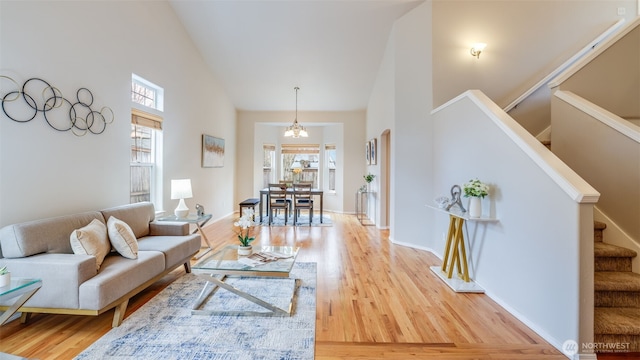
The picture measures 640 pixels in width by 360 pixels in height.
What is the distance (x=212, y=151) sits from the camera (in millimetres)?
6023

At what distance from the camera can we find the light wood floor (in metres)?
1.87

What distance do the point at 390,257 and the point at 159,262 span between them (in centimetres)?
294

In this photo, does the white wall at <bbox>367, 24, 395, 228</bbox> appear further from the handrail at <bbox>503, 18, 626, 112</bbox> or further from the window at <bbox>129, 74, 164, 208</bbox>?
the window at <bbox>129, 74, 164, 208</bbox>

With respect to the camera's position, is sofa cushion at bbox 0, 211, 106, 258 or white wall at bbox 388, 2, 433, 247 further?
white wall at bbox 388, 2, 433, 247

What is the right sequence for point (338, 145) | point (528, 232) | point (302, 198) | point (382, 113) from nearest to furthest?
1. point (528, 232)
2. point (382, 113)
3. point (302, 198)
4. point (338, 145)

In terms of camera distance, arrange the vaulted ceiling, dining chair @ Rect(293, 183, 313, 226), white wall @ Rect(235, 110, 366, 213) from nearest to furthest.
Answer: the vaulted ceiling, dining chair @ Rect(293, 183, 313, 226), white wall @ Rect(235, 110, 366, 213)

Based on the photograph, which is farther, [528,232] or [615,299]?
[528,232]

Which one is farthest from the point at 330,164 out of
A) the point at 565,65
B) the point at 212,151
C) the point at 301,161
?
the point at 565,65

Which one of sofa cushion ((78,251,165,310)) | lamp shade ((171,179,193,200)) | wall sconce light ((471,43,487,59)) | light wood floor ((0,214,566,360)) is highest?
wall sconce light ((471,43,487,59))

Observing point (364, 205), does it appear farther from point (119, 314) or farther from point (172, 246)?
point (119, 314)

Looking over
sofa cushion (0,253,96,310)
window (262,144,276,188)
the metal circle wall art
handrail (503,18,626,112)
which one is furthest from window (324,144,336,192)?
sofa cushion (0,253,96,310)

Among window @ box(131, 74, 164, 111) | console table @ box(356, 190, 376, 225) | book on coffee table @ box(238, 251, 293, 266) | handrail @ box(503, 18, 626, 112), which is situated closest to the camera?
book on coffee table @ box(238, 251, 293, 266)

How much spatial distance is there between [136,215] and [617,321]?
14.9ft

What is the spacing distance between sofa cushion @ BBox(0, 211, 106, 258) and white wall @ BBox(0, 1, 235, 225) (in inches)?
11.9
